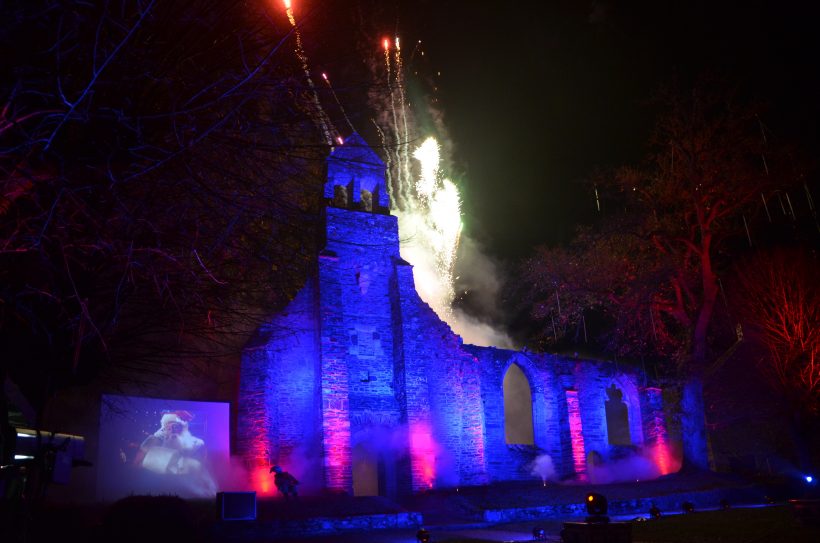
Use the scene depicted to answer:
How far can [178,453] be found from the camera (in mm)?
16609

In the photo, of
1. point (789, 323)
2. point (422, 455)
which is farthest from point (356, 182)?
point (789, 323)

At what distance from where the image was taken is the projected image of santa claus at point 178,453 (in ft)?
52.9

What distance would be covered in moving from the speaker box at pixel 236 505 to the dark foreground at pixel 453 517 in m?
0.20

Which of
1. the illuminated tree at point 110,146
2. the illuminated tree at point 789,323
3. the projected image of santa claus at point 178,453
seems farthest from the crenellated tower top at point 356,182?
the illuminated tree at point 110,146

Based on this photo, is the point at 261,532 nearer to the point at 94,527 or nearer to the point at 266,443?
Answer: the point at 94,527

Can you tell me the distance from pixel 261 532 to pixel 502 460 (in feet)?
37.8

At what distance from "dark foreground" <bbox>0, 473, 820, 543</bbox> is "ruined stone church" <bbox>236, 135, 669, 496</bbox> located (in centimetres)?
158

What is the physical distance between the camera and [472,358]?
2284 cm

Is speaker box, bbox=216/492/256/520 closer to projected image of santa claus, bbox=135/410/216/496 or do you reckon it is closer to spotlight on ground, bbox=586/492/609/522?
projected image of santa claus, bbox=135/410/216/496

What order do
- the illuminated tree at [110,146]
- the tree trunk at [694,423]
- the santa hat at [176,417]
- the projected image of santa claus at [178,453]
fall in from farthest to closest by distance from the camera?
the tree trunk at [694,423]
the santa hat at [176,417]
the projected image of santa claus at [178,453]
the illuminated tree at [110,146]

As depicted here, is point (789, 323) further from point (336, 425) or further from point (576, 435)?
point (336, 425)

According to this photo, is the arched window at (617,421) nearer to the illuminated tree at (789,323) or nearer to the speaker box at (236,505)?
the illuminated tree at (789,323)

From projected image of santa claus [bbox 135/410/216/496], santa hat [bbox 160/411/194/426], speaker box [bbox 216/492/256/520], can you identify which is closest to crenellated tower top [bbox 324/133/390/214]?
santa hat [bbox 160/411/194/426]

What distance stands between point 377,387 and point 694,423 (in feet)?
36.4
